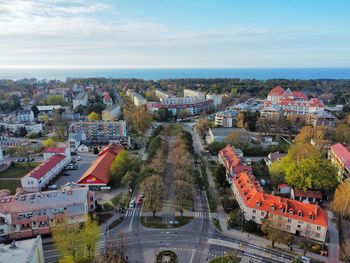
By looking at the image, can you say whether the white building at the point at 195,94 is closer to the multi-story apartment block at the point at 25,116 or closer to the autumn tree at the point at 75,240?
the multi-story apartment block at the point at 25,116

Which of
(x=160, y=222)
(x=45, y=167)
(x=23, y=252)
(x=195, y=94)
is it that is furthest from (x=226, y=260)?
(x=195, y=94)

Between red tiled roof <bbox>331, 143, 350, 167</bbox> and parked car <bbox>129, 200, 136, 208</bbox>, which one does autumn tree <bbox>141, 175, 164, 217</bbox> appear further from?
red tiled roof <bbox>331, 143, 350, 167</bbox>

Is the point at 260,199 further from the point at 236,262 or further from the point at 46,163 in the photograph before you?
the point at 46,163

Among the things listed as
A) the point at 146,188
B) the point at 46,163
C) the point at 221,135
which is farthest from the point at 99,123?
the point at 146,188

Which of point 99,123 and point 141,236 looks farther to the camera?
point 99,123

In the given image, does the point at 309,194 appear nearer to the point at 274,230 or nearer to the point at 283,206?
the point at 283,206

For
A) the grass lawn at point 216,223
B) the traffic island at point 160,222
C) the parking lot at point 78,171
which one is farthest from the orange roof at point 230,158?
the parking lot at point 78,171

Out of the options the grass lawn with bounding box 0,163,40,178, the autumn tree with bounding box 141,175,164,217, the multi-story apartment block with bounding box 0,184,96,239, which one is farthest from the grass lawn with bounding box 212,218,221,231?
the grass lawn with bounding box 0,163,40,178
